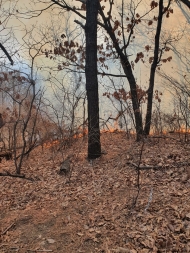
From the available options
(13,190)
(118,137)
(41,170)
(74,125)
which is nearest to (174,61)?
(118,137)

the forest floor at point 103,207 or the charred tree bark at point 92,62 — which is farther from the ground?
the charred tree bark at point 92,62

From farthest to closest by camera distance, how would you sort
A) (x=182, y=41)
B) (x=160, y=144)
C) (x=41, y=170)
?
(x=182, y=41) → (x=160, y=144) → (x=41, y=170)

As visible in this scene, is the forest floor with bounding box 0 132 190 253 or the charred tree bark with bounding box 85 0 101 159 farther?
the charred tree bark with bounding box 85 0 101 159

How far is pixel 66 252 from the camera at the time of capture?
2.32 metres

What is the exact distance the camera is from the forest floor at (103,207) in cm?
236

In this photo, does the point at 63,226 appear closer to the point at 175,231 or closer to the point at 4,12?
the point at 175,231

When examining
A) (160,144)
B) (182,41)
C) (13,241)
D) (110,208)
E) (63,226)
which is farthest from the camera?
(182,41)

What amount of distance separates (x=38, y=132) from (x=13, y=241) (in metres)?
4.23

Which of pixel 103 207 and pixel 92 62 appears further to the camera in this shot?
pixel 92 62

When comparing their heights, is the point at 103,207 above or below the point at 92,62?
below

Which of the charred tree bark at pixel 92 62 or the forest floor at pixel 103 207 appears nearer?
the forest floor at pixel 103 207

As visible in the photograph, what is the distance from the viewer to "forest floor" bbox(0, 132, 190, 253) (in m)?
2.36

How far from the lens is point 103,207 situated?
2.98 m

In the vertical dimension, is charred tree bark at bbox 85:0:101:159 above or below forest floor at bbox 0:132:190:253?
above
